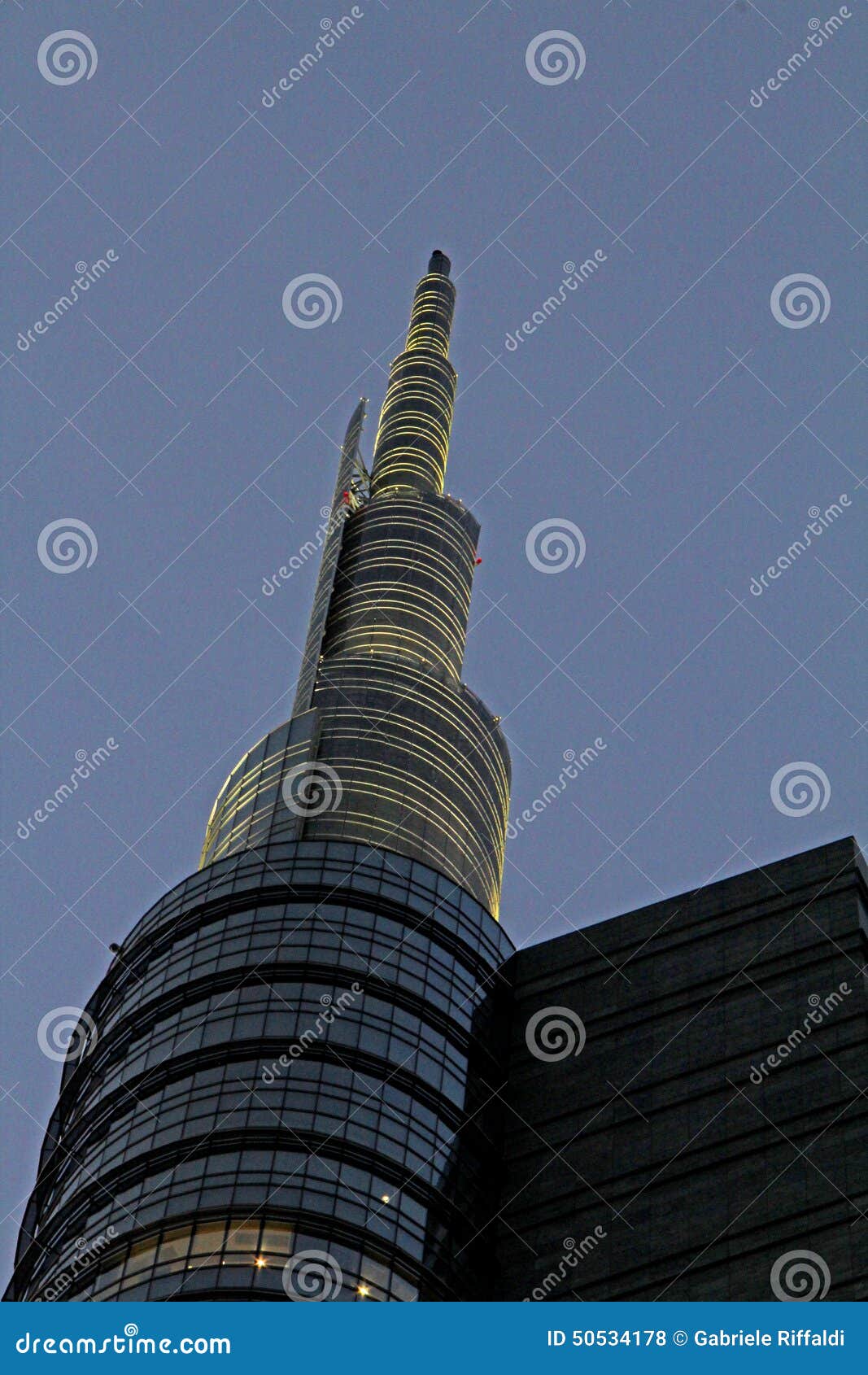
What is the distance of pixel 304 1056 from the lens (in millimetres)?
92562

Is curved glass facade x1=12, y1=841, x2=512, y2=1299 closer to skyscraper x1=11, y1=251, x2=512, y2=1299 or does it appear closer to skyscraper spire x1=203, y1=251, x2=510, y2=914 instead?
skyscraper x1=11, y1=251, x2=512, y2=1299

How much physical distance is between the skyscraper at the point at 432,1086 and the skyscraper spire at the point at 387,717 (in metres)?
0.33

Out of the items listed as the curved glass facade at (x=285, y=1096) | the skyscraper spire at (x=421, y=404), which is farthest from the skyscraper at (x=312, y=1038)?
the skyscraper spire at (x=421, y=404)

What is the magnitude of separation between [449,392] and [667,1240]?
84.3m

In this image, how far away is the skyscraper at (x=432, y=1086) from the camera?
8662 cm

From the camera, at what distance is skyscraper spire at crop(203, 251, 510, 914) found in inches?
4441

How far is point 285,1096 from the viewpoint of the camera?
90.8m

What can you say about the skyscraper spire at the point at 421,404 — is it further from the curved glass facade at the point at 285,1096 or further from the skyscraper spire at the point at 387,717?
the curved glass facade at the point at 285,1096

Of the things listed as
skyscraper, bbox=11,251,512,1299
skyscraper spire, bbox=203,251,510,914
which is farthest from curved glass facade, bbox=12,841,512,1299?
skyscraper spire, bbox=203,251,510,914

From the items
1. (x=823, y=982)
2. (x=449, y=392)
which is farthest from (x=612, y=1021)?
(x=449, y=392)

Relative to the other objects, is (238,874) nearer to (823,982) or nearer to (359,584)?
(823,982)

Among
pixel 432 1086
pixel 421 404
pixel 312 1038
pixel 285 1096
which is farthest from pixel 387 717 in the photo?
pixel 421 404

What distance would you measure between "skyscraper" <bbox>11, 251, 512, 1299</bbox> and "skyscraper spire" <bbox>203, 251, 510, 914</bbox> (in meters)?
0.17

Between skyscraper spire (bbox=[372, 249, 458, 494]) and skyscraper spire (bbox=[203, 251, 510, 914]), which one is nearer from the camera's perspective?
skyscraper spire (bbox=[203, 251, 510, 914])
